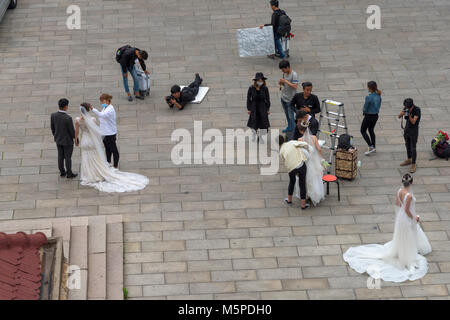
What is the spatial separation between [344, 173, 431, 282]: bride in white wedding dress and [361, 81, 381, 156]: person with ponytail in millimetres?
3233

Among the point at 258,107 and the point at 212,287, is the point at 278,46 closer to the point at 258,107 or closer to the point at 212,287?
the point at 258,107

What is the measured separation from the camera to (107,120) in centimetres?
1412

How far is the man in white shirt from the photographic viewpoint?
14.1m

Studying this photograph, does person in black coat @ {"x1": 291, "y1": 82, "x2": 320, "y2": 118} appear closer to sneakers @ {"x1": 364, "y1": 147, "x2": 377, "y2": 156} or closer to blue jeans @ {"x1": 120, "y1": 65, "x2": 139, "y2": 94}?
sneakers @ {"x1": 364, "y1": 147, "x2": 377, "y2": 156}

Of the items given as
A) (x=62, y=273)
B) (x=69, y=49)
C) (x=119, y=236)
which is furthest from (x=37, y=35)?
(x=62, y=273)

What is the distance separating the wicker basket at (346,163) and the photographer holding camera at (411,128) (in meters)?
1.11

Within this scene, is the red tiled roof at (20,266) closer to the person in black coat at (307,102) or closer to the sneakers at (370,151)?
the person in black coat at (307,102)

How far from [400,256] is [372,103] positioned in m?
3.82

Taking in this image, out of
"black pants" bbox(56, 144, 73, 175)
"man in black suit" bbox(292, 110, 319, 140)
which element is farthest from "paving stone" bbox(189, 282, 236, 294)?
"black pants" bbox(56, 144, 73, 175)

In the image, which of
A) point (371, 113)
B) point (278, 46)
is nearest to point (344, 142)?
point (371, 113)

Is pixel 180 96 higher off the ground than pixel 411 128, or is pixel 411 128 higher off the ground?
pixel 180 96

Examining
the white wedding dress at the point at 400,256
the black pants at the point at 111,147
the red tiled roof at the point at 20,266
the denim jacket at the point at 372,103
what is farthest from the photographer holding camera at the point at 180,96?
the red tiled roof at the point at 20,266
